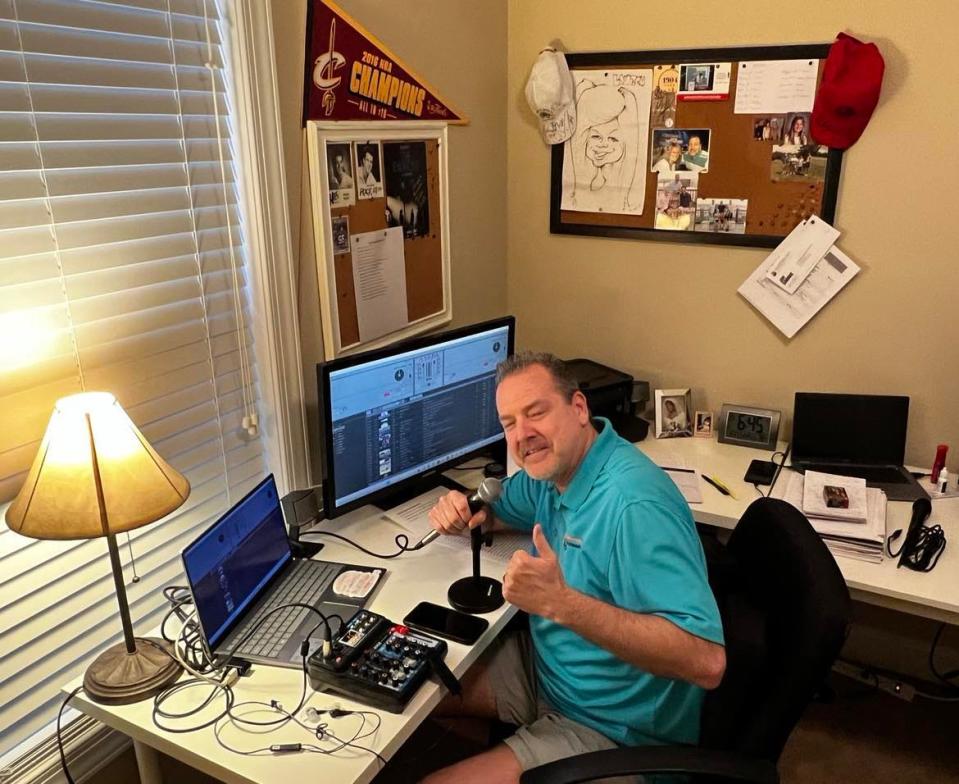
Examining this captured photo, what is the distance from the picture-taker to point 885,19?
2.08m

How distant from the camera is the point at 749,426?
2479 mm

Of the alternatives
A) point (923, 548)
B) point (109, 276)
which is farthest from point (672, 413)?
point (109, 276)

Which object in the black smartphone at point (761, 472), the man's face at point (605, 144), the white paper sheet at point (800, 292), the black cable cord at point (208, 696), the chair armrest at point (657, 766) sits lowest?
the chair armrest at point (657, 766)

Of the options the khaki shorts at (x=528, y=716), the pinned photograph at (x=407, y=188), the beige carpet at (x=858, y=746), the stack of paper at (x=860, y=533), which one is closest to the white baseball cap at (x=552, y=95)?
the pinned photograph at (x=407, y=188)

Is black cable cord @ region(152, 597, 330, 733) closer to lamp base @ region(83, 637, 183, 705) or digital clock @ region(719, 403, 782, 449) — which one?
lamp base @ region(83, 637, 183, 705)

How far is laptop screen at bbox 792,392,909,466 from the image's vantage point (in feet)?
7.43

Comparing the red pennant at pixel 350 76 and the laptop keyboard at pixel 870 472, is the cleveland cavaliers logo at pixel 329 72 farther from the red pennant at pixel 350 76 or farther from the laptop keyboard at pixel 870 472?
the laptop keyboard at pixel 870 472

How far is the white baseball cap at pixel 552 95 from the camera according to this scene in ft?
8.22

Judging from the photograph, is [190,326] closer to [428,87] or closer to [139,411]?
[139,411]

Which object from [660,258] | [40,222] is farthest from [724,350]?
[40,222]

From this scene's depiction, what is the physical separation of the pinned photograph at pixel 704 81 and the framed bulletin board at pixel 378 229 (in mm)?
746

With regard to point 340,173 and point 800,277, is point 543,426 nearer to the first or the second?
point 340,173

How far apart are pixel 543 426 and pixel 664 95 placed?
133cm

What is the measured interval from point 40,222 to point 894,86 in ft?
6.87
